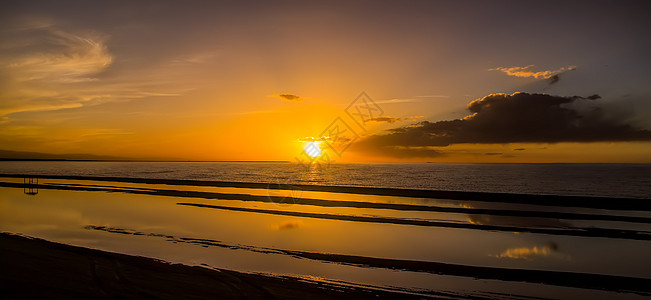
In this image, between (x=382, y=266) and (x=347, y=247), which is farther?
(x=347, y=247)

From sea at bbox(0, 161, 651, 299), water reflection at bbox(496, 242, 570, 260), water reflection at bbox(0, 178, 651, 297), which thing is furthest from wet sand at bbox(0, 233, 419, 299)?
water reflection at bbox(496, 242, 570, 260)

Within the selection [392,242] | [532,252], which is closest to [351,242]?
[392,242]

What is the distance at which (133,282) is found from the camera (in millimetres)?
9422

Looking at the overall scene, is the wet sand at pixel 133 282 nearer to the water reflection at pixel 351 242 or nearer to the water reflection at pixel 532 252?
the water reflection at pixel 351 242

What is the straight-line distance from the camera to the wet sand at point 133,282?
8.58 metres

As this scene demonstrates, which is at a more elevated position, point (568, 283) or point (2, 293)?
point (2, 293)

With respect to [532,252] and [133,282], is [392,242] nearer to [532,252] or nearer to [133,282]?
[532,252]

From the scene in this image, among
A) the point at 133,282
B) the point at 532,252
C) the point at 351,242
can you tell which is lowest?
the point at 532,252

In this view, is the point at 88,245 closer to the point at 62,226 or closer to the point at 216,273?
the point at 62,226

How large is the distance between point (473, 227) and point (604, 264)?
7738mm

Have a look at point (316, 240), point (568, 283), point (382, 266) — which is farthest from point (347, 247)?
point (568, 283)

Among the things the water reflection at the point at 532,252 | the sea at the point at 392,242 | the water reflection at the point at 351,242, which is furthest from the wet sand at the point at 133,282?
the water reflection at the point at 532,252

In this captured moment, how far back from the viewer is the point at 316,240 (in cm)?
1670

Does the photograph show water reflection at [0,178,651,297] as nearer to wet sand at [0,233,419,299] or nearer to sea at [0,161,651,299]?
sea at [0,161,651,299]
